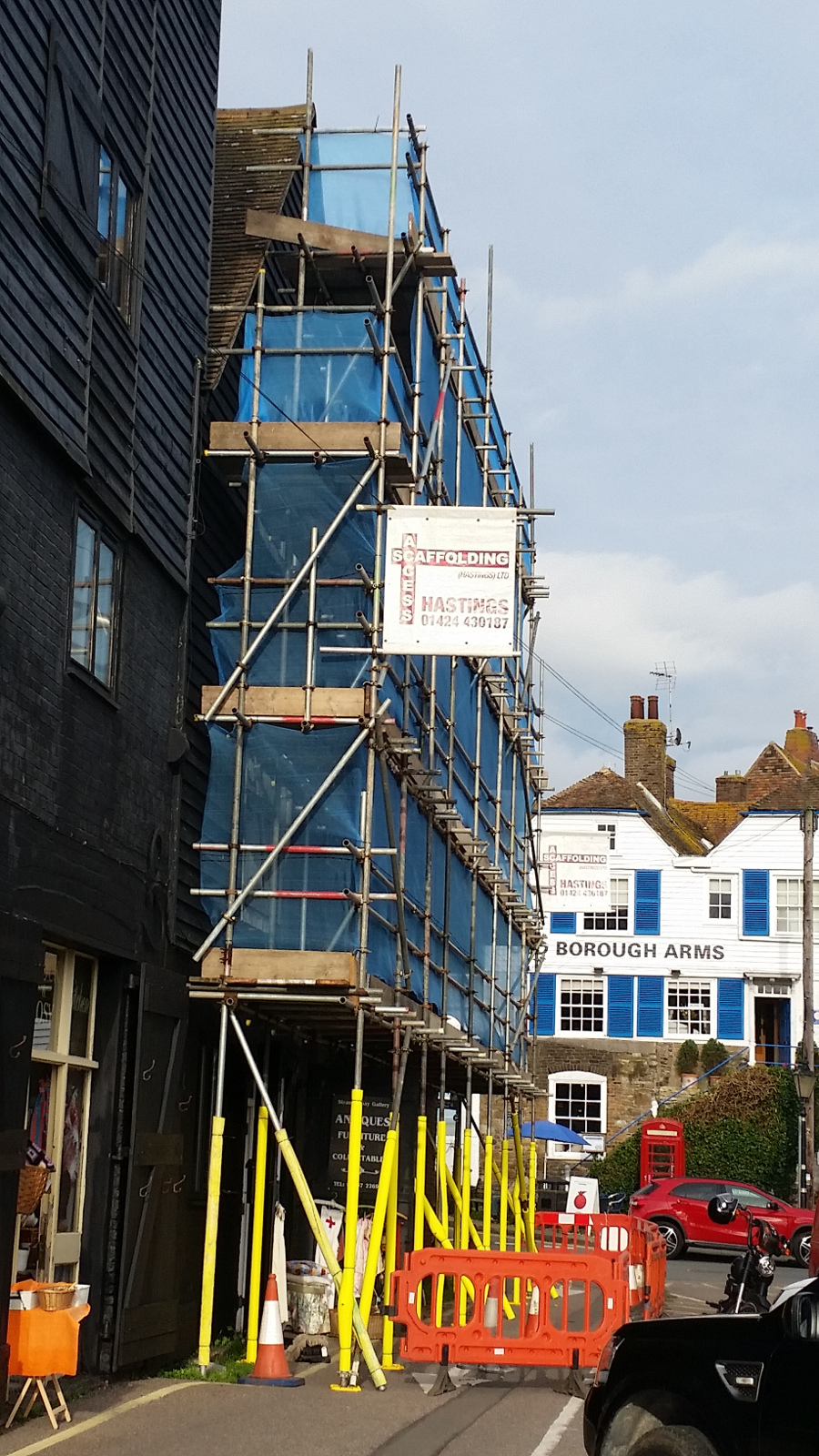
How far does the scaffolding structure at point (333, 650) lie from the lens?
14.5m

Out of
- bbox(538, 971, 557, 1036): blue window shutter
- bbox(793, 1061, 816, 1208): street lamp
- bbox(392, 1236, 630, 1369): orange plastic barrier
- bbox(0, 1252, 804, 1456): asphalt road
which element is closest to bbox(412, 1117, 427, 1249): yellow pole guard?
bbox(0, 1252, 804, 1456): asphalt road

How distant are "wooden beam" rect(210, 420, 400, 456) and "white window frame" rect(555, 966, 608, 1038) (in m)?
33.0

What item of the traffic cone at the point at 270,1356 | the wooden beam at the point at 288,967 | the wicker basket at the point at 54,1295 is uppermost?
the wooden beam at the point at 288,967

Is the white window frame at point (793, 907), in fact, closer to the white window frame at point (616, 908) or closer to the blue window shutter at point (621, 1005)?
the white window frame at point (616, 908)

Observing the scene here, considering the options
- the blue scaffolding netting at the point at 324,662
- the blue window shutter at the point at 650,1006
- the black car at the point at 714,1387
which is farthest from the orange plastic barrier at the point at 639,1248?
the blue window shutter at the point at 650,1006

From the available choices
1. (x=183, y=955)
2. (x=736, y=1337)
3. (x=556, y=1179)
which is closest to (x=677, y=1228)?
(x=556, y=1179)

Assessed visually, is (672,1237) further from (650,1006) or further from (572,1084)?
(650,1006)

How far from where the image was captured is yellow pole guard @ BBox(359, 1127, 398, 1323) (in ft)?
43.0

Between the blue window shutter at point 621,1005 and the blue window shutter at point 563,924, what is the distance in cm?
168

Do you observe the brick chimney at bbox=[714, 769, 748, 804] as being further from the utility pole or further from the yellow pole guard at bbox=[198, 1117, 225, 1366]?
the yellow pole guard at bbox=[198, 1117, 225, 1366]

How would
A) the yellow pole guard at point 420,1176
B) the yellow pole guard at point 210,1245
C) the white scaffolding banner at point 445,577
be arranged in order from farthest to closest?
the yellow pole guard at point 420,1176
the white scaffolding banner at point 445,577
the yellow pole guard at point 210,1245

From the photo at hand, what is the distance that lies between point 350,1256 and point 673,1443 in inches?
209

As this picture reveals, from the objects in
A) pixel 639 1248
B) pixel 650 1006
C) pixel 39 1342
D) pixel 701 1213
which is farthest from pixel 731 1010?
pixel 39 1342

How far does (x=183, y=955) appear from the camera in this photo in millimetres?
14297
